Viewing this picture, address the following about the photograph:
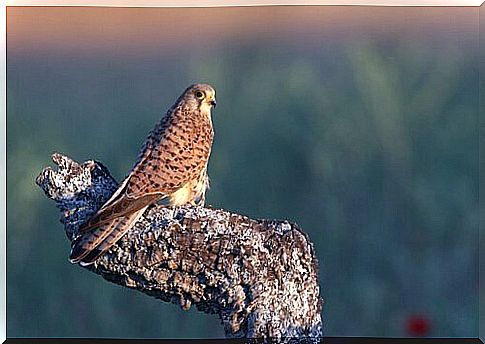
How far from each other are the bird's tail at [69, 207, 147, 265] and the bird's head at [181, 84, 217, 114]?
0.49 meters

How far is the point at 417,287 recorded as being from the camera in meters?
4.45

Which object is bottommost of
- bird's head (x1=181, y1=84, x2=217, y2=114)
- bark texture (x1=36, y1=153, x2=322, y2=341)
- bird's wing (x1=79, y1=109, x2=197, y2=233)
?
bark texture (x1=36, y1=153, x2=322, y2=341)

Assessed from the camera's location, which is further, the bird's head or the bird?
the bird's head

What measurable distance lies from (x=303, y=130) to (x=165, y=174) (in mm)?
616

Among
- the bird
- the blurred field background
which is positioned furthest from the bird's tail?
the blurred field background

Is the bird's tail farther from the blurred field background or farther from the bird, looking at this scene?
the blurred field background

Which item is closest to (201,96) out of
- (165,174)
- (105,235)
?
(165,174)

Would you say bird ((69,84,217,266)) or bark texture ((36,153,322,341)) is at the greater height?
bird ((69,84,217,266))

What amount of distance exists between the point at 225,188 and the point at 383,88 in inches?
31.2

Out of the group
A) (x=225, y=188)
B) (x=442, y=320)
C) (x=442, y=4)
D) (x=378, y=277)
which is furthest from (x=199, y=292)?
(x=442, y=4)

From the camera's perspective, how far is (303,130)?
14.5 feet

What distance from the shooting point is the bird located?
14.1 feet

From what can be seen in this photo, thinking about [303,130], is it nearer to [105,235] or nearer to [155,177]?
[155,177]

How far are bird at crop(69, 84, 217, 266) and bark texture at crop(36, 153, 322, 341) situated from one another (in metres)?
0.05
